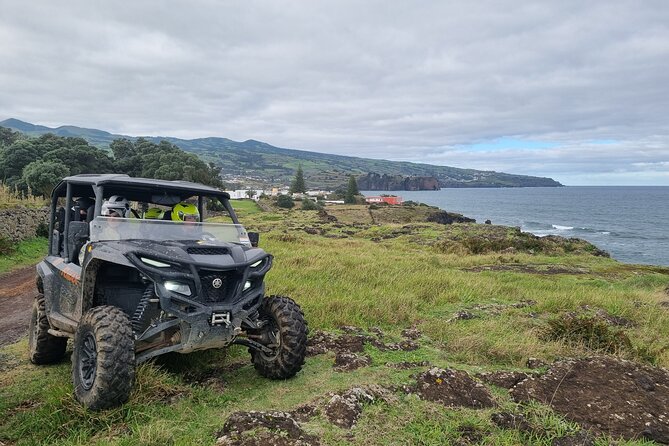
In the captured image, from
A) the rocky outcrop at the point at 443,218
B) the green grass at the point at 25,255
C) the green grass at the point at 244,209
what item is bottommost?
the green grass at the point at 244,209

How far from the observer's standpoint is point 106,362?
413cm

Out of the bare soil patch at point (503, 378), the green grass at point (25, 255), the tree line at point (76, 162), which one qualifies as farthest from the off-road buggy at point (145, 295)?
the tree line at point (76, 162)

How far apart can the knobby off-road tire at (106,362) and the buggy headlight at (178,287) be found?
503mm

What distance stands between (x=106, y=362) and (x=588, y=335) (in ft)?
23.2

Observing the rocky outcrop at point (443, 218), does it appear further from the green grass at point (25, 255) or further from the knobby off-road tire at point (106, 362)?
the knobby off-road tire at point (106, 362)

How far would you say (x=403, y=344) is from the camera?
694 centimetres

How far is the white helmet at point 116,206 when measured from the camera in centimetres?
548

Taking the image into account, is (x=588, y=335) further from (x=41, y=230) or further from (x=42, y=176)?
(x=42, y=176)

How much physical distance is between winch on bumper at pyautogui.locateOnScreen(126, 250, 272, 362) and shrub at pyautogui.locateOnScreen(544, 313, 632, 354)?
5.38 meters

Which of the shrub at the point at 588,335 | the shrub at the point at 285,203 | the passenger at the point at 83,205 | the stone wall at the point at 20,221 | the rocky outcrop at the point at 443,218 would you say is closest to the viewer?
the passenger at the point at 83,205

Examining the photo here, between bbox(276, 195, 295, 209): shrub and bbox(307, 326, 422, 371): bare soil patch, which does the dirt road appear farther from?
bbox(276, 195, 295, 209): shrub

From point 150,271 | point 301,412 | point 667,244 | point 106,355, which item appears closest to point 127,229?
point 150,271

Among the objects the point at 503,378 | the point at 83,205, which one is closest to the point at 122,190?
the point at 83,205

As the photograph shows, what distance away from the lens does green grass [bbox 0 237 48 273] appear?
567 inches
